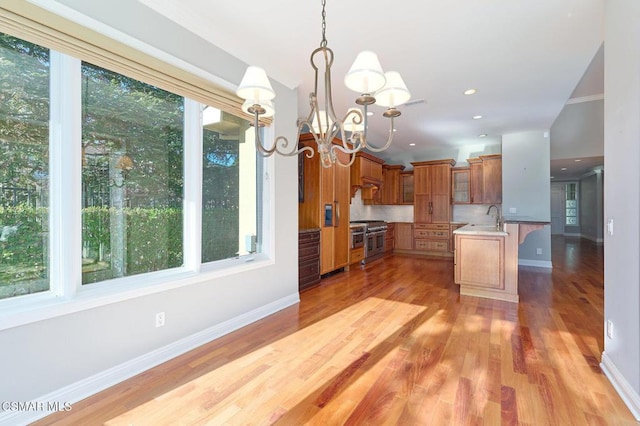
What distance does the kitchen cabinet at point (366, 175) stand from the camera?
599 cm

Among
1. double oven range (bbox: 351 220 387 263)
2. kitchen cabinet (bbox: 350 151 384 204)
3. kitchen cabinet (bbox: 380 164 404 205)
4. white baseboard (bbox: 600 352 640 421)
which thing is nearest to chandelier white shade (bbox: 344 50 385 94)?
white baseboard (bbox: 600 352 640 421)

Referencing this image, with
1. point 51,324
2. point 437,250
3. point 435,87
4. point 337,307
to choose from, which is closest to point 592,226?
point 437,250

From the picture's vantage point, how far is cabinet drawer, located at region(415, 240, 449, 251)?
274 inches

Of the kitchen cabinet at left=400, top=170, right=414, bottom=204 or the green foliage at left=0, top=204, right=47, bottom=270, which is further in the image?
the kitchen cabinet at left=400, top=170, right=414, bottom=204

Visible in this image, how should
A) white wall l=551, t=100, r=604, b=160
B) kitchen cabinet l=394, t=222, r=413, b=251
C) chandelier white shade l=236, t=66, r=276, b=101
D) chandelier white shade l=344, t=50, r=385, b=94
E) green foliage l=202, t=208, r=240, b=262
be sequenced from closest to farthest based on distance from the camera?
chandelier white shade l=344, t=50, r=385, b=94
chandelier white shade l=236, t=66, r=276, b=101
green foliage l=202, t=208, r=240, b=262
white wall l=551, t=100, r=604, b=160
kitchen cabinet l=394, t=222, r=413, b=251

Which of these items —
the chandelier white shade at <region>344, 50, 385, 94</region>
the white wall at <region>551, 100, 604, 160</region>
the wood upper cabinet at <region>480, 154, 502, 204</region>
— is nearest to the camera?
the chandelier white shade at <region>344, 50, 385, 94</region>

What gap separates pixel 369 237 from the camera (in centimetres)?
621

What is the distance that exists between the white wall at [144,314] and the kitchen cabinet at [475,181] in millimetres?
5212

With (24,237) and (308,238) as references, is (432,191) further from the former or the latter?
(24,237)

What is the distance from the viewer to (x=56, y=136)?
1739 mm

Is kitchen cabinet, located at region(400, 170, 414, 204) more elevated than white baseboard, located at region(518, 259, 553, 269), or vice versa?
kitchen cabinet, located at region(400, 170, 414, 204)

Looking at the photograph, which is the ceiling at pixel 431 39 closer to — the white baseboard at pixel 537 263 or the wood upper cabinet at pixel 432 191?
the wood upper cabinet at pixel 432 191

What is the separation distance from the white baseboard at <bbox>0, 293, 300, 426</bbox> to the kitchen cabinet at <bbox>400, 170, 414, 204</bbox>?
18.8 feet

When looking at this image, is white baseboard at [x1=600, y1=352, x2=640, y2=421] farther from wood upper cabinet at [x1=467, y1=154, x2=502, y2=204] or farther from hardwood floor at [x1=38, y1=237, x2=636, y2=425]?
wood upper cabinet at [x1=467, y1=154, x2=502, y2=204]
